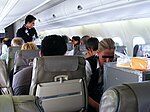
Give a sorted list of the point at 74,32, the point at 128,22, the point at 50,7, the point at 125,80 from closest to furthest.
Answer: the point at 125,80 → the point at 128,22 → the point at 50,7 → the point at 74,32

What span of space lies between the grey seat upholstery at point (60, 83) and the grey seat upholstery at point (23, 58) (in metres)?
1.37

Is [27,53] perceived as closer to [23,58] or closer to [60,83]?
[23,58]

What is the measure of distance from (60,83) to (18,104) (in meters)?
1.41

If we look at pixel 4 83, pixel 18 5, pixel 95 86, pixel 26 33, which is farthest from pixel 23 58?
pixel 26 33

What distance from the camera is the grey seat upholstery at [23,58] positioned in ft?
12.1

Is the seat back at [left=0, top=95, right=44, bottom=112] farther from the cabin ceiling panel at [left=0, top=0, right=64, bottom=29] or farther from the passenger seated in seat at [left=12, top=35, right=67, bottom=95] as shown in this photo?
the cabin ceiling panel at [left=0, top=0, right=64, bottom=29]

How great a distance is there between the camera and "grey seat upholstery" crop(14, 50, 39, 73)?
12.1ft

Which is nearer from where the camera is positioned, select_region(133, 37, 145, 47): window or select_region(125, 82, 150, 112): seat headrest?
select_region(125, 82, 150, 112): seat headrest

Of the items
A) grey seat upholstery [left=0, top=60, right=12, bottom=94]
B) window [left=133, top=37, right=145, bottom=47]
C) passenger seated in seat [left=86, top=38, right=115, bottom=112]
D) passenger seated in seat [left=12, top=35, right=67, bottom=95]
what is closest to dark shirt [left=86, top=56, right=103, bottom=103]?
passenger seated in seat [left=86, top=38, right=115, bottom=112]

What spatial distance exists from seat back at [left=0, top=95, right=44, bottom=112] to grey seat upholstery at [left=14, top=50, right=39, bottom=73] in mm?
2668

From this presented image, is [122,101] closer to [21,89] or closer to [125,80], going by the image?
[125,80]

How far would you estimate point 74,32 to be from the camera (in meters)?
12.6

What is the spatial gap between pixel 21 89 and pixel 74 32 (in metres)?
10.1

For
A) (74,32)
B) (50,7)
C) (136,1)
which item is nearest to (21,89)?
(136,1)
